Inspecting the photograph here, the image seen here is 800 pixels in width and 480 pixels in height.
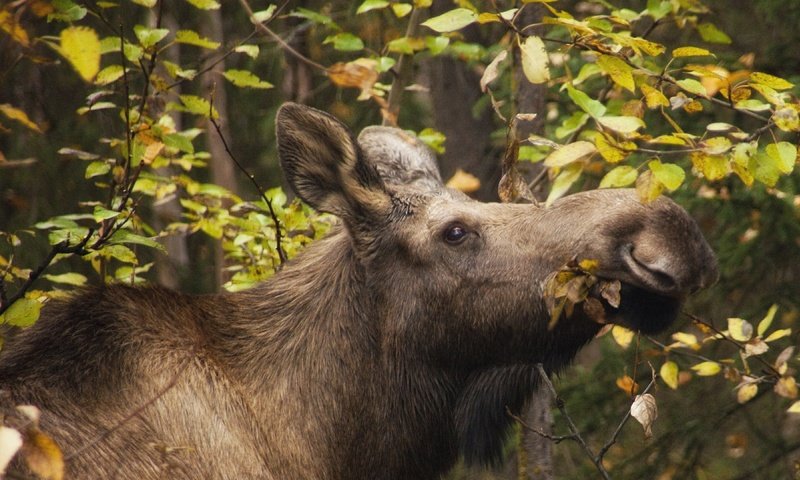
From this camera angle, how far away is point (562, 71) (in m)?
8.59

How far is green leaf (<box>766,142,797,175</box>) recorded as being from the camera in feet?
14.8

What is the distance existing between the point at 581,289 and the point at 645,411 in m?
0.63

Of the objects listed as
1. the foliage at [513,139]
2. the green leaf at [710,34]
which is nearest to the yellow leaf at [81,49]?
the foliage at [513,139]

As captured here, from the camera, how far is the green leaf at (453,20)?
466cm

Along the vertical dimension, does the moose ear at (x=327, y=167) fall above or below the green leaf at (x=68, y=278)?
above

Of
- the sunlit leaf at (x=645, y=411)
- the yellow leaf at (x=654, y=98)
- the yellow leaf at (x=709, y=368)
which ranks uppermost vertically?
the yellow leaf at (x=654, y=98)

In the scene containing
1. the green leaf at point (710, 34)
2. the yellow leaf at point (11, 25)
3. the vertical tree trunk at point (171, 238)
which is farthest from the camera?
the vertical tree trunk at point (171, 238)

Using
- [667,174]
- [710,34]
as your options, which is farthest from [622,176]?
[710,34]

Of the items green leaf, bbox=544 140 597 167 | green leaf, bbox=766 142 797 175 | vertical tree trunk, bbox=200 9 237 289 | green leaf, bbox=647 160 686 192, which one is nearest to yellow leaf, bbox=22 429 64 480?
green leaf, bbox=544 140 597 167

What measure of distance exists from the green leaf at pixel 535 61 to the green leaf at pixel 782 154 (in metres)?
0.99

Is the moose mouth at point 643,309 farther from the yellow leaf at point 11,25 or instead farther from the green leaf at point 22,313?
the yellow leaf at point 11,25

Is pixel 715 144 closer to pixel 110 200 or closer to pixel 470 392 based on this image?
pixel 470 392

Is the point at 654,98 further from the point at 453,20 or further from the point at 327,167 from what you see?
the point at 327,167

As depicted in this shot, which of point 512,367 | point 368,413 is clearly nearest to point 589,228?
point 512,367
